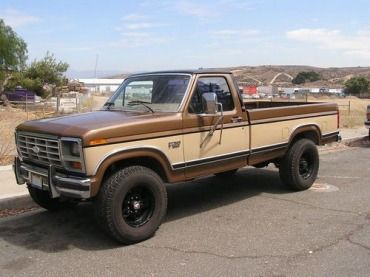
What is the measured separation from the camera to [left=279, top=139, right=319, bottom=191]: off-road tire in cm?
811

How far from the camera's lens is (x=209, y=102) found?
643cm

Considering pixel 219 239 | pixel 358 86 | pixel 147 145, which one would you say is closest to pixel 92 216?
pixel 147 145

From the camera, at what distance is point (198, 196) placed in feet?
26.6

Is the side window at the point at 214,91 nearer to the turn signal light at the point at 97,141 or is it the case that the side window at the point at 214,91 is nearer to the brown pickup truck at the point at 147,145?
the brown pickup truck at the point at 147,145

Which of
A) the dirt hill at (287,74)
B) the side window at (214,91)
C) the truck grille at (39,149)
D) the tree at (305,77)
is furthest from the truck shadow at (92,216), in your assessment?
the tree at (305,77)

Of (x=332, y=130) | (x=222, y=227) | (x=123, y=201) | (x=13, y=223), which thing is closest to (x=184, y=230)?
(x=222, y=227)

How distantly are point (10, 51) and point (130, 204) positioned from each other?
5163 cm

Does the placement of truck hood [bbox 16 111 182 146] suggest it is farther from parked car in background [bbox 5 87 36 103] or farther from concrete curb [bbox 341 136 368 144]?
parked car in background [bbox 5 87 36 103]

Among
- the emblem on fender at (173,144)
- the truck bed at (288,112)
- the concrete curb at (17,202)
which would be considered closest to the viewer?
the emblem on fender at (173,144)

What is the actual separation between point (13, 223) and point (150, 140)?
223 cm

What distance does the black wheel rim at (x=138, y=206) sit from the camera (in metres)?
5.87

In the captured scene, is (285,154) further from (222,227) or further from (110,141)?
(110,141)

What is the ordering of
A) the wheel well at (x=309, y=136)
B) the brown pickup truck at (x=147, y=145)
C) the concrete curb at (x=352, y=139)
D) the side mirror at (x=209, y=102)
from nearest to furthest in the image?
the brown pickup truck at (x=147, y=145) → the side mirror at (x=209, y=102) → the wheel well at (x=309, y=136) → the concrete curb at (x=352, y=139)

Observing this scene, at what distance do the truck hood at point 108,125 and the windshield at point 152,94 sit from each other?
0.29 m
